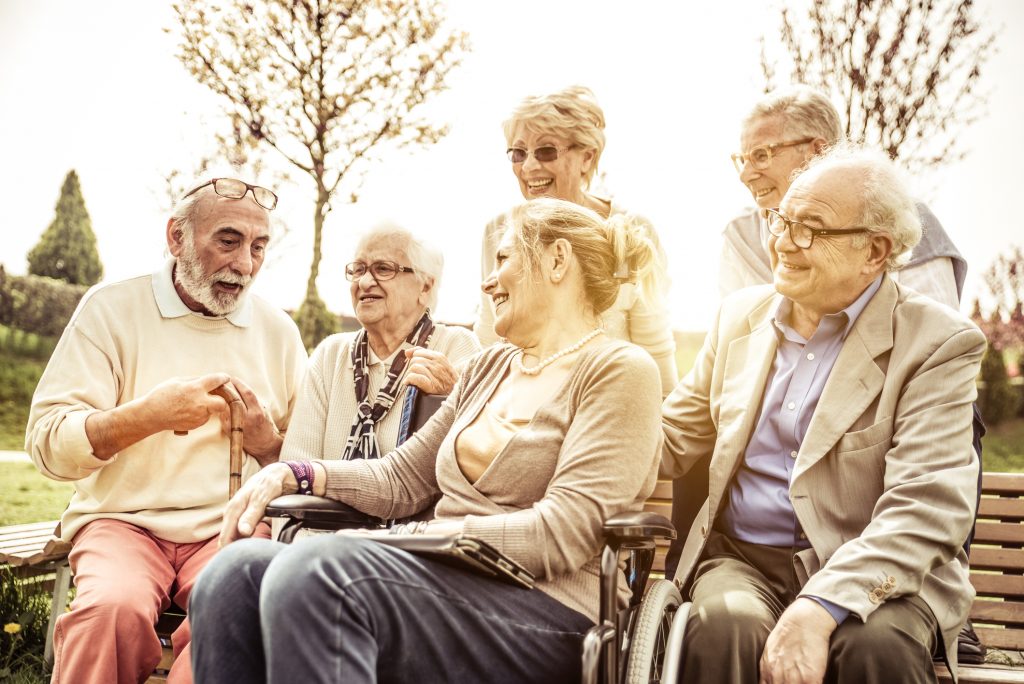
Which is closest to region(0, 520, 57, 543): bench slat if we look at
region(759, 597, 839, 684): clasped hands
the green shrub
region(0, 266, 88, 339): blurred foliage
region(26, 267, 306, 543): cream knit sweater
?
region(26, 267, 306, 543): cream knit sweater

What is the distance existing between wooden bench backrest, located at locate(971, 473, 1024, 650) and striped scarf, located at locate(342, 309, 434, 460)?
1841 millimetres

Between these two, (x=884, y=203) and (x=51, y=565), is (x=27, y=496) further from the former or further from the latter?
(x=884, y=203)

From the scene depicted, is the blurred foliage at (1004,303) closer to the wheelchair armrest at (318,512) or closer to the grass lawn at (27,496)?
the wheelchair armrest at (318,512)

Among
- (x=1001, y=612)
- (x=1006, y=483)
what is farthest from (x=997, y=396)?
(x=1001, y=612)

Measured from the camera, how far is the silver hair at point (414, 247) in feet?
9.83

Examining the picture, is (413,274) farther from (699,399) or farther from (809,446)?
(809,446)

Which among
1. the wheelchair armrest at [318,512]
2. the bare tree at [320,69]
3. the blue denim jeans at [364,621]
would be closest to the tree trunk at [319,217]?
the bare tree at [320,69]

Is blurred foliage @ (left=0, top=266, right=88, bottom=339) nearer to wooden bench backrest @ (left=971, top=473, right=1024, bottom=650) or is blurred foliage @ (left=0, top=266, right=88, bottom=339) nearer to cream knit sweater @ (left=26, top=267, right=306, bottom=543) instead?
cream knit sweater @ (left=26, top=267, right=306, bottom=543)

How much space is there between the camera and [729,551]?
2.33 metres

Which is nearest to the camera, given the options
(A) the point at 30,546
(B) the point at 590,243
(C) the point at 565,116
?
(B) the point at 590,243

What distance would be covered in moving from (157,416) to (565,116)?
1.71 m

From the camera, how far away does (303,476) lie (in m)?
2.23

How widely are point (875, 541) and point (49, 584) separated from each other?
3.60 meters

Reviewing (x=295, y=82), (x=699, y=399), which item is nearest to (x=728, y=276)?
(x=699, y=399)
